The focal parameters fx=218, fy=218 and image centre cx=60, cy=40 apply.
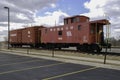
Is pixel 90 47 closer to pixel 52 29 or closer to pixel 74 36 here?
pixel 74 36

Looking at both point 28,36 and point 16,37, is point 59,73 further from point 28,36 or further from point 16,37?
point 16,37

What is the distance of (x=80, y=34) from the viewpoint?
26.5 metres

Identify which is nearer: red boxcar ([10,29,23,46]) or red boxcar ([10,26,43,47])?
red boxcar ([10,26,43,47])

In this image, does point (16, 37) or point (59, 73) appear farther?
point (16, 37)

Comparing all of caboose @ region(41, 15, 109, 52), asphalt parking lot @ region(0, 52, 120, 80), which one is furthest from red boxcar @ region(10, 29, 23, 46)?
asphalt parking lot @ region(0, 52, 120, 80)

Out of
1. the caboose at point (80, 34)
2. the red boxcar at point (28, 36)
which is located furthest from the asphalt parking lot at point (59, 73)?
the red boxcar at point (28, 36)

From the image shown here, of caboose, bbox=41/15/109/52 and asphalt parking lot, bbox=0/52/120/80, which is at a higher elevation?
caboose, bbox=41/15/109/52

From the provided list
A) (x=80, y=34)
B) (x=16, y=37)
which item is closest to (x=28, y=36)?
(x=16, y=37)

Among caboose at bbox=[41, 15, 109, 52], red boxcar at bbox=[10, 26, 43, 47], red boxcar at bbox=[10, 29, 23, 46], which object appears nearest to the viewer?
caboose at bbox=[41, 15, 109, 52]

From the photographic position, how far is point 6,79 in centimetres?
1030

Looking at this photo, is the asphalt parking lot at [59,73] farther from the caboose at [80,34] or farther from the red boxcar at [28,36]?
the red boxcar at [28,36]

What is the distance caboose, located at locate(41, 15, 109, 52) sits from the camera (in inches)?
992

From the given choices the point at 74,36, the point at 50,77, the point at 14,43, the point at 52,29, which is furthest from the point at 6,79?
the point at 14,43

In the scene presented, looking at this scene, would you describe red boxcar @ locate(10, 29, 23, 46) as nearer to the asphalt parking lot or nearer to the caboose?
the caboose
